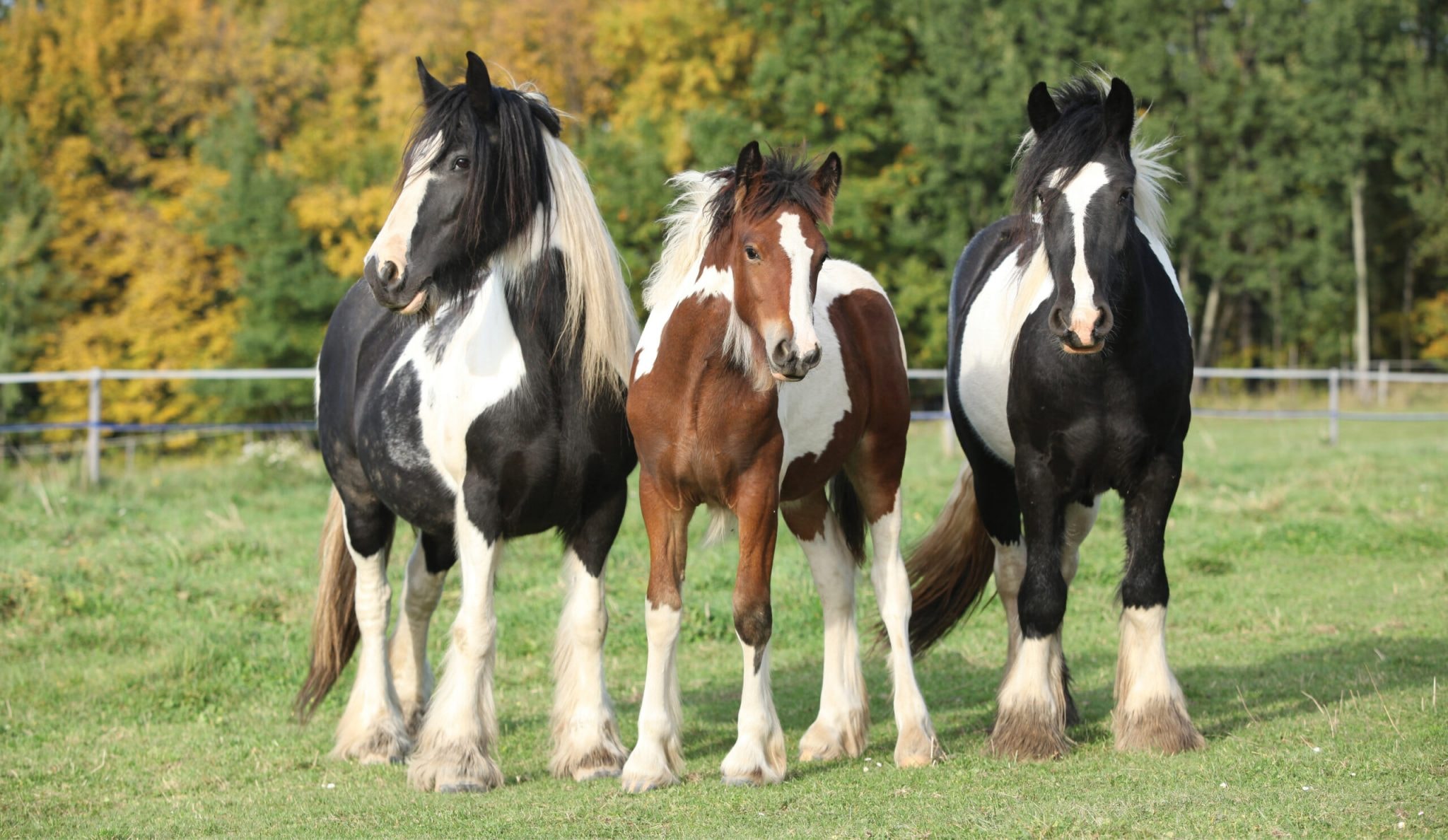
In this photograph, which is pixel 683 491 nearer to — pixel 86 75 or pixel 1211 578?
pixel 1211 578

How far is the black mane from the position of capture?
186 inches

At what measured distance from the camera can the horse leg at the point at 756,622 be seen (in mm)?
4559

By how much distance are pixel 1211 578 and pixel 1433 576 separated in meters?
1.34

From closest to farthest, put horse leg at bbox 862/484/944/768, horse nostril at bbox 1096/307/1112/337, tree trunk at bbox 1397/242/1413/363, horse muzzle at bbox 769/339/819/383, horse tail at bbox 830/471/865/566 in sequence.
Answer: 1. horse muzzle at bbox 769/339/819/383
2. horse nostril at bbox 1096/307/1112/337
3. horse leg at bbox 862/484/944/768
4. horse tail at bbox 830/471/865/566
5. tree trunk at bbox 1397/242/1413/363

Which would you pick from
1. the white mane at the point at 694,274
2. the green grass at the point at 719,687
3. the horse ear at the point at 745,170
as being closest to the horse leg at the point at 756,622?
the green grass at the point at 719,687

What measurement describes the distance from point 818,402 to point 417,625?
2269mm

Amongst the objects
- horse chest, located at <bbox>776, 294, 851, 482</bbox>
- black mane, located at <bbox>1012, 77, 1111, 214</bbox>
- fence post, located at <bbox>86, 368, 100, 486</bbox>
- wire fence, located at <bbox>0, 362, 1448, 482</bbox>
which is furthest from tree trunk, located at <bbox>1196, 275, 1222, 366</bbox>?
horse chest, located at <bbox>776, 294, 851, 482</bbox>

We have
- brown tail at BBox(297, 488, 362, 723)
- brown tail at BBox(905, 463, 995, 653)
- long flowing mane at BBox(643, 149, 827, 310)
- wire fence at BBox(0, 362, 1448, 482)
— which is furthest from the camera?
wire fence at BBox(0, 362, 1448, 482)

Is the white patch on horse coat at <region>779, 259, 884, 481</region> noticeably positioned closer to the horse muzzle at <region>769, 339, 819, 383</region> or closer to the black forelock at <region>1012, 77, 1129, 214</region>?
the horse muzzle at <region>769, 339, 819, 383</region>

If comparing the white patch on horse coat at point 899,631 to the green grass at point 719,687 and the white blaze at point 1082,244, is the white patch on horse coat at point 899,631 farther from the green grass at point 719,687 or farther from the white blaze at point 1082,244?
the white blaze at point 1082,244

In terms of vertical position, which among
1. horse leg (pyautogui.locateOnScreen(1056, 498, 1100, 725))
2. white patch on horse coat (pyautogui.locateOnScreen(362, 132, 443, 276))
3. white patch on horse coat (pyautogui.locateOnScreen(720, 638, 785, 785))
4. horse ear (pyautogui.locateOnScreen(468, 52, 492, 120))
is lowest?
white patch on horse coat (pyautogui.locateOnScreen(720, 638, 785, 785))

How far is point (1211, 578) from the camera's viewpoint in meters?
8.81

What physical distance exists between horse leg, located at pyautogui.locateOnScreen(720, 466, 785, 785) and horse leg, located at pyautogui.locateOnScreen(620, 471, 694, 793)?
0.21 metres

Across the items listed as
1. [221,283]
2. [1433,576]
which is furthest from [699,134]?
[1433,576]
